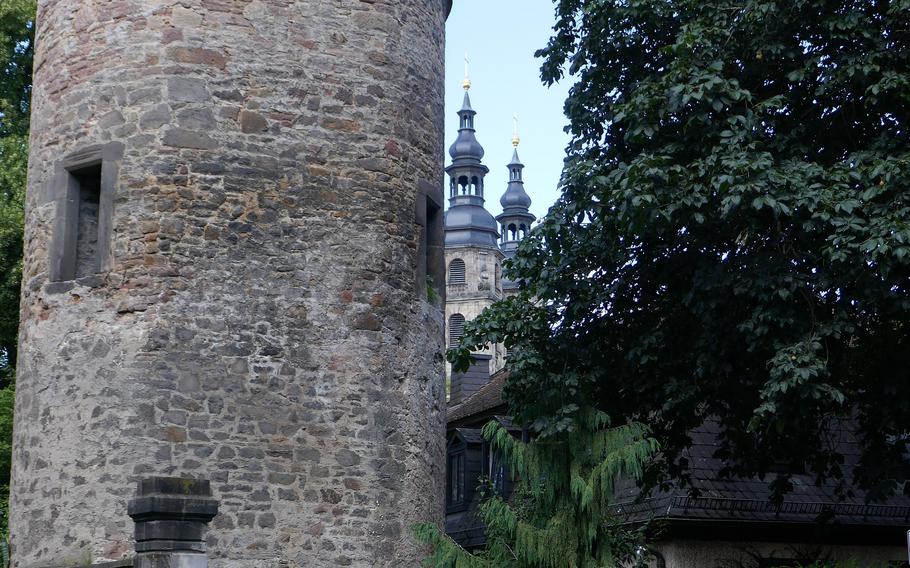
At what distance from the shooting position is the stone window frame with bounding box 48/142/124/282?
11961mm

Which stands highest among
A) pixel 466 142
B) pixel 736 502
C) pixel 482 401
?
pixel 466 142

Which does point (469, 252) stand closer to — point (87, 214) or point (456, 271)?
point (456, 271)

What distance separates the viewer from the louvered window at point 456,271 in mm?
97062

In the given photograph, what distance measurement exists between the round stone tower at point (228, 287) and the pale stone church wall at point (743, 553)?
6.84 meters

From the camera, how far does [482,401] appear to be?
26.4m

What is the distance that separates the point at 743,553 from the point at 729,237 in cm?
688

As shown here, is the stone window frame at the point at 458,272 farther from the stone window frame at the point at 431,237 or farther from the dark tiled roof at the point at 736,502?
the stone window frame at the point at 431,237

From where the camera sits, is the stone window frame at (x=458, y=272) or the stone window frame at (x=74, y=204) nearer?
the stone window frame at (x=74, y=204)

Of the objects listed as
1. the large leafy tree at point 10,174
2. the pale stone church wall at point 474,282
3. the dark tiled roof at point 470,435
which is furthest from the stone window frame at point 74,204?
the pale stone church wall at point 474,282

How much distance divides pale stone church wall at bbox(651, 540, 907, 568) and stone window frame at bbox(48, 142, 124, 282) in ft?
32.1

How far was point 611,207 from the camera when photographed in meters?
14.0

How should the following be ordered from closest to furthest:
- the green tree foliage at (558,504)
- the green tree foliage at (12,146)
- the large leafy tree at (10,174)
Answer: the green tree foliage at (558,504) < the large leafy tree at (10,174) < the green tree foliage at (12,146)

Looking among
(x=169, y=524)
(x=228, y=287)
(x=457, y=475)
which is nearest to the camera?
(x=169, y=524)

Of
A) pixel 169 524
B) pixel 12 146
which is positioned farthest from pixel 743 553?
pixel 12 146
